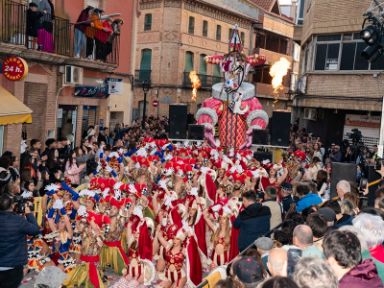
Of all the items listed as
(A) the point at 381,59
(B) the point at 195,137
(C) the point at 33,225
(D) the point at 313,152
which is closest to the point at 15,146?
(B) the point at 195,137

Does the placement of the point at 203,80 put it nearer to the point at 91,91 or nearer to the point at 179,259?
the point at 91,91

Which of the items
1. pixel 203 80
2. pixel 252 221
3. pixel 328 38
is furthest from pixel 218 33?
pixel 252 221

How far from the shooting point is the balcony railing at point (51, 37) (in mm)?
12945

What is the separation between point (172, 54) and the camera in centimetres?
3416

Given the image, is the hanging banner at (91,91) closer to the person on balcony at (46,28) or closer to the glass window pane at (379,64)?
the person on balcony at (46,28)

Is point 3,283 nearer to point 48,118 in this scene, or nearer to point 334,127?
point 48,118

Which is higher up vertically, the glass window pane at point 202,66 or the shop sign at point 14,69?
the glass window pane at point 202,66

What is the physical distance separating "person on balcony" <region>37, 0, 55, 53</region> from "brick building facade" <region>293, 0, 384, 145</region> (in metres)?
12.2

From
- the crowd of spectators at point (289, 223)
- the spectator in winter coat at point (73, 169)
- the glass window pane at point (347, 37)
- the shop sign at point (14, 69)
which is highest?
the glass window pane at point (347, 37)

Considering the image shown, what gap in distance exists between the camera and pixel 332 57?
21.3 metres

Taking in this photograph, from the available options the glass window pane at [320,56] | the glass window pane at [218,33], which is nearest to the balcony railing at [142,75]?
the glass window pane at [218,33]

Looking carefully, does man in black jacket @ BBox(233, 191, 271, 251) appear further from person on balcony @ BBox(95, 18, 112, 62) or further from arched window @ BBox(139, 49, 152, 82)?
arched window @ BBox(139, 49, 152, 82)

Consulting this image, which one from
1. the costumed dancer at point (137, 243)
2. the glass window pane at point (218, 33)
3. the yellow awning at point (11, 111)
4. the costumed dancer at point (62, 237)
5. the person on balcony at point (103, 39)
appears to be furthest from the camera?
the glass window pane at point (218, 33)

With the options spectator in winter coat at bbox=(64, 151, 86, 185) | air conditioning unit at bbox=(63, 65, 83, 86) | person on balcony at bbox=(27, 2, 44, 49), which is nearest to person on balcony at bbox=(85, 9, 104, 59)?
air conditioning unit at bbox=(63, 65, 83, 86)
